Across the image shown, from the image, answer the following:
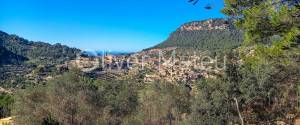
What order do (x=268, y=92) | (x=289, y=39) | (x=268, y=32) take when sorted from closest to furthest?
(x=289, y=39) → (x=268, y=32) → (x=268, y=92)

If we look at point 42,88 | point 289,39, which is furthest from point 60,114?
point 289,39

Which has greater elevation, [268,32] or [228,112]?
[268,32]

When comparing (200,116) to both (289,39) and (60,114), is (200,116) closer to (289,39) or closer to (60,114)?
(60,114)

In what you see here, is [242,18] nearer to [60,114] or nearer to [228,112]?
[228,112]

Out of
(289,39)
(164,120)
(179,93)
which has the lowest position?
(164,120)

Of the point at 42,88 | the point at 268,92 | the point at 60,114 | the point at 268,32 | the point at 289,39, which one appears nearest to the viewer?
the point at 289,39

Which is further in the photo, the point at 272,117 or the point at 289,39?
the point at 272,117

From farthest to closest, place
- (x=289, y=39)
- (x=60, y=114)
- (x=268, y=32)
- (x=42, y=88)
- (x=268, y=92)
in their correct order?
(x=42, y=88) → (x=60, y=114) → (x=268, y=92) → (x=268, y=32) → (x=289, y=39)

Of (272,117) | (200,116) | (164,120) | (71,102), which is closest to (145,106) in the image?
(164,120)

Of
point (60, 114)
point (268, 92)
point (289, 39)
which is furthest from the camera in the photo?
point (60, 114)
